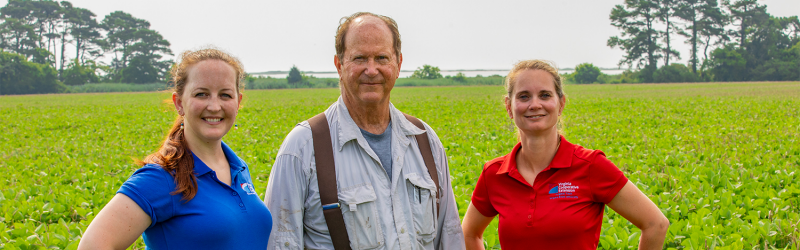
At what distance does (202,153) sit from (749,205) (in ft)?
15.8

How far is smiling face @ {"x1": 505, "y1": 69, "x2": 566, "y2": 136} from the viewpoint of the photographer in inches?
93.8

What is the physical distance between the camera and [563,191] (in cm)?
229

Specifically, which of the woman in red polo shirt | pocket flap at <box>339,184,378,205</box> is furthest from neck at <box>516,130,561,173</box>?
pocket flap at <box>339,184,378,205</box>

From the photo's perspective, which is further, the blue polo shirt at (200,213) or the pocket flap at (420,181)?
the pocket flap at (420,181)

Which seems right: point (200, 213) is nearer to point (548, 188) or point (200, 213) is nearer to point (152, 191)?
point (152, 191)

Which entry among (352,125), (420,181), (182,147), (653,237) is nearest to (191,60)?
(182,147)

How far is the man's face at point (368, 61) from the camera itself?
2088 millimetres

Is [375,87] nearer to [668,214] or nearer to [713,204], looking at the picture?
[668,214]

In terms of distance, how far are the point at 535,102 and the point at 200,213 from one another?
1.55 m

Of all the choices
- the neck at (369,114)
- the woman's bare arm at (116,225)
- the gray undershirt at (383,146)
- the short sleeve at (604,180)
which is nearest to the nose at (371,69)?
the neck at (369,114)

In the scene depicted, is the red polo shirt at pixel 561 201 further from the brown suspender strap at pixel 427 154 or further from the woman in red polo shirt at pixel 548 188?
the brown suspender strap at pixel 427 154

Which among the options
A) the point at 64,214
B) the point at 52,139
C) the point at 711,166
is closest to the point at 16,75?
the point at 52,139

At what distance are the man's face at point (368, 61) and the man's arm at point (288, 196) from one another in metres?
0.35

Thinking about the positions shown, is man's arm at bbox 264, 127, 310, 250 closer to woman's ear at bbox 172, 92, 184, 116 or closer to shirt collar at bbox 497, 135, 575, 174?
woman's ear at bbox 172, 92, 184, 116
